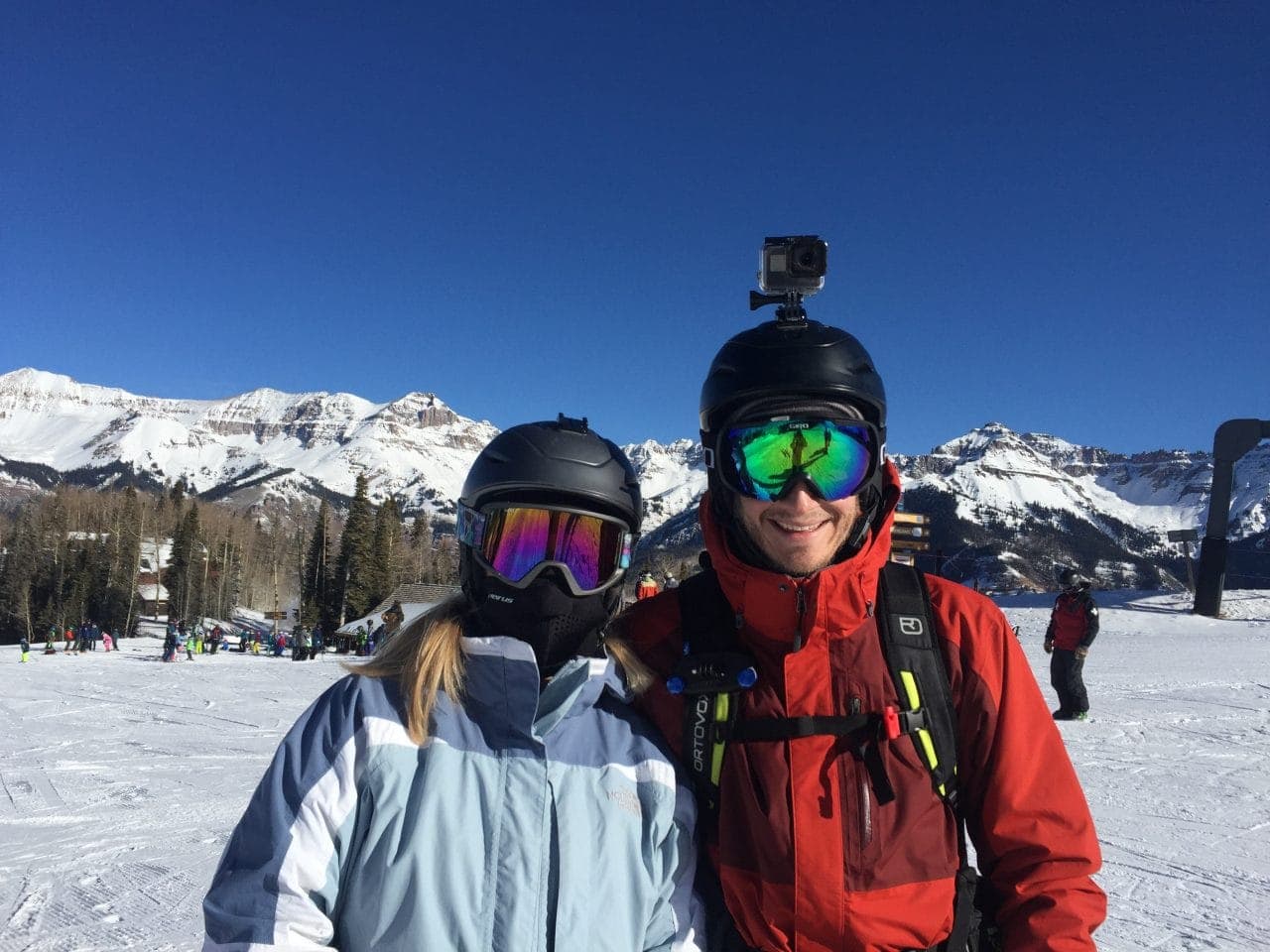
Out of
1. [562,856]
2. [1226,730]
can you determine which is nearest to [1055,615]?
[1226,730]

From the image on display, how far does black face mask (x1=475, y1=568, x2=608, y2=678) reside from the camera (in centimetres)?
235

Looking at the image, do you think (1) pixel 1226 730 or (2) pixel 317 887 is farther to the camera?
(1) pixel 1226 730

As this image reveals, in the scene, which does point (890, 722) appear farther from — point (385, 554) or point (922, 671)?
point (385, 554)

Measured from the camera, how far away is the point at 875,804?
201 cm

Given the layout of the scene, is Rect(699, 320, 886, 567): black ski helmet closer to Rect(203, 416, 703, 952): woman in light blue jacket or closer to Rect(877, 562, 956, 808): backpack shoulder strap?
Rect(877, 562, 956, 808): backpack shoulder strap

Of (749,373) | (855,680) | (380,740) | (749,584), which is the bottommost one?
(380,740)

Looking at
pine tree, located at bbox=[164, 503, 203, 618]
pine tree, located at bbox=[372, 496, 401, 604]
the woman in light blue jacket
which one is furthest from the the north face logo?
pine tree, located at bbox=[164, 503, 203, 618]

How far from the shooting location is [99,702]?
12.4m

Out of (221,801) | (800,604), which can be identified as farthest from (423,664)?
(221,801)

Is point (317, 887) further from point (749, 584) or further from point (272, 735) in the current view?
point (272, 735)

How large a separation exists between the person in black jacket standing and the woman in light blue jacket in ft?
30.0

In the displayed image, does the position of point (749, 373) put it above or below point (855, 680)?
above

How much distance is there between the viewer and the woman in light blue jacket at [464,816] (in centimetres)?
173

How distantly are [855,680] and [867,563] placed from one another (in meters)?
0.32
